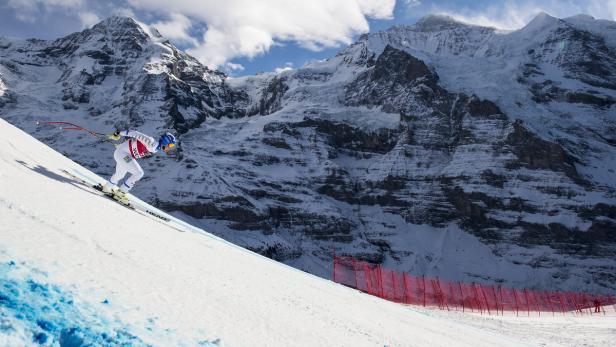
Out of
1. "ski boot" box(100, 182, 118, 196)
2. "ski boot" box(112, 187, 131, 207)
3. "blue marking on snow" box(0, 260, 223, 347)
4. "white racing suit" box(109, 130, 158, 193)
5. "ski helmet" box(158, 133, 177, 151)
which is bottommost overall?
"blue marking on snow" box(0, 260, 223, 347)

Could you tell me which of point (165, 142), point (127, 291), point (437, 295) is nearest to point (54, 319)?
point (127, 291)

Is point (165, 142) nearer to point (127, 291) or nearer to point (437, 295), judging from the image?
point (127, 291)

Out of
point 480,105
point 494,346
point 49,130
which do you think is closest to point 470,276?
point 480,105

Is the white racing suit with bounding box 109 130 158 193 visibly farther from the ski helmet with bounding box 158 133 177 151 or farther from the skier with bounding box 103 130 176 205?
the ski helmet with bounding box 158 133 177 151

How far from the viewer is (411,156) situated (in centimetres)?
13412

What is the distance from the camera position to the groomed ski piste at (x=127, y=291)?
326cm

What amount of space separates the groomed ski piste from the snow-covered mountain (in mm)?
93648

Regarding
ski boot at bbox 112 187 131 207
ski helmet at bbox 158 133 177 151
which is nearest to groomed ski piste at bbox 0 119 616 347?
ski boot at bbox 112 187 131 207

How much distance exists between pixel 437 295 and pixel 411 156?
105 metres

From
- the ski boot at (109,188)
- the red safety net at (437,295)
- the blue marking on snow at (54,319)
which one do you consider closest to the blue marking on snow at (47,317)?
the blue marking on snow at (54,319)

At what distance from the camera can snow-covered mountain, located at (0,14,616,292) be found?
10819cm

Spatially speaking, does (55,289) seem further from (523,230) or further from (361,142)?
(361,142)

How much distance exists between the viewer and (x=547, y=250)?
105812 mm

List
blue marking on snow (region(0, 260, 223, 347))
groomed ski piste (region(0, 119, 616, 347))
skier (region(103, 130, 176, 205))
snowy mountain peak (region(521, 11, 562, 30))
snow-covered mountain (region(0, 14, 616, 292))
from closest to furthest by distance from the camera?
1. blue marking on snow (region(0, 260, 223, 347))
2. groomed ski piste (region(0, 119, 616, 347))
3. skier (region(103, 130, 176, 205))
4. snow-covered mountain (region(0, 14, 616, 292))
5. snowy mountain peak (region(521, 11, 562, 30))
